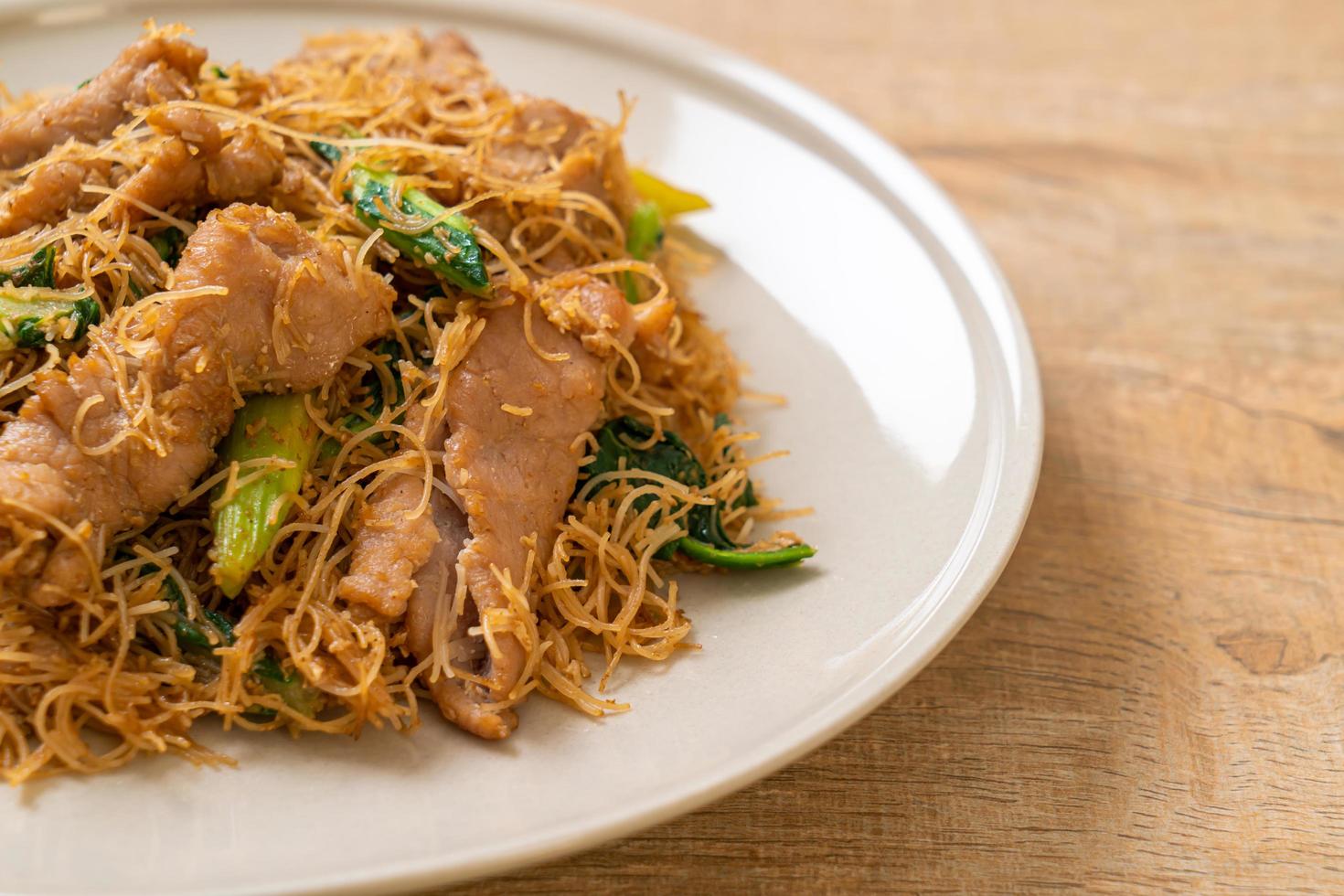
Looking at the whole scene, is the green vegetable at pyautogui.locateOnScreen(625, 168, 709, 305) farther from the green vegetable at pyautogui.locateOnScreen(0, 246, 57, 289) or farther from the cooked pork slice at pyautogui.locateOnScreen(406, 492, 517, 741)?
the green vegetable at pyautogui.locateOnScreen(0, 246, 57, 289)

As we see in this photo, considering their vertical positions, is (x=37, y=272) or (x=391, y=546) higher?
(x=37, y=272)

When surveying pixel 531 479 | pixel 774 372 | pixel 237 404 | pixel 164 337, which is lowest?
pixel 774 372

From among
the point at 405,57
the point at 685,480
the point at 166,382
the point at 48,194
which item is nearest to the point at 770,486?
the point at 685,480

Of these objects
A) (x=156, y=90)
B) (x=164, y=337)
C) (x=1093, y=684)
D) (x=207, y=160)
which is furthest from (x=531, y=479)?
(x=1093, y=684)

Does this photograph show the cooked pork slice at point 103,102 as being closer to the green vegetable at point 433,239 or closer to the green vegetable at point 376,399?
the green vegetable at point 433,239

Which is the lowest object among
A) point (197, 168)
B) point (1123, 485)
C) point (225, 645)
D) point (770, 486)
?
point (1123, 485)

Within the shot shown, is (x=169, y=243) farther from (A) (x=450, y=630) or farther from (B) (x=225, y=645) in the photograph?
(A) (x=450, y=630)

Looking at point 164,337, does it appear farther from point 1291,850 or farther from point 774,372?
point 1291,850
